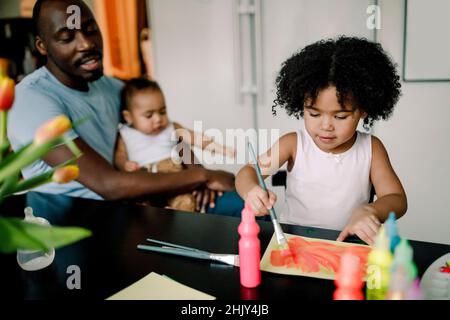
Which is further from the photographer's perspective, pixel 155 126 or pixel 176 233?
pixel 155 126

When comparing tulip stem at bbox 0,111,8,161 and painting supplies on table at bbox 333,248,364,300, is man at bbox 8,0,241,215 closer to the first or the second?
tulip stem at bbox 0,111,8,161

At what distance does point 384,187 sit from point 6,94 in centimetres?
101

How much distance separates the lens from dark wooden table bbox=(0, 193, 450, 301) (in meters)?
0.75

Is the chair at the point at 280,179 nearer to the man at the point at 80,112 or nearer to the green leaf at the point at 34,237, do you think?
the man at the point at 80,112

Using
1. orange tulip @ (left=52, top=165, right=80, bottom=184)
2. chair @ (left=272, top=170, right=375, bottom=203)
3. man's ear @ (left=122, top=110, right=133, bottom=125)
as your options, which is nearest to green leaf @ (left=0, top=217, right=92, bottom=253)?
orange tulip @ (left=52, top=165, right=80, bottom=184)

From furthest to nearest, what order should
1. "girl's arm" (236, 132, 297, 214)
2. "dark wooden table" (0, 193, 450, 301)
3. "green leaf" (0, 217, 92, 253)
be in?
"girl's arm" (236, 132, 297, 214), "dark wooden table" (0, 193, 450, 301), "green leaf" (0, 217, 92, 253)

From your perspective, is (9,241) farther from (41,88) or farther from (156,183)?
(41,88)

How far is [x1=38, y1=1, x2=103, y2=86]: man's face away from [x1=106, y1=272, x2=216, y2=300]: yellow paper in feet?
3.58

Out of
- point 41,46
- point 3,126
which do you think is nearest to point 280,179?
point 3,126

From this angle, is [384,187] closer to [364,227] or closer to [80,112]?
[364,227]

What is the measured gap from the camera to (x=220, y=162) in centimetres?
295

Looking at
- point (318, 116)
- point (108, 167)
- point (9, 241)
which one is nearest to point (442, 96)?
point (318, 116)

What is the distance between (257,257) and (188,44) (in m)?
2.35

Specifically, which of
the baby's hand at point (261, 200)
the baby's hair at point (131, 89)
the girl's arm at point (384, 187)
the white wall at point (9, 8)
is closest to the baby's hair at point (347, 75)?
the girl's arm at point (384, 187)
